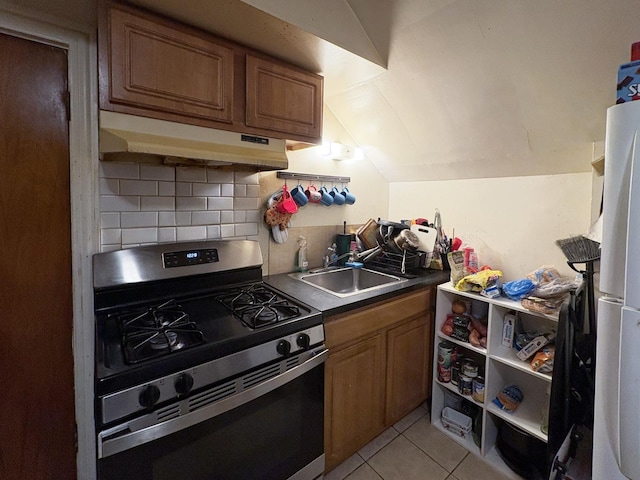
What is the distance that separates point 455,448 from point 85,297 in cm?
194

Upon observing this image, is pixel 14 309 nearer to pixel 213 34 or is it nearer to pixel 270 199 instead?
pixel 270 199

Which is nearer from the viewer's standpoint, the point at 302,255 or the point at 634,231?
the point at 634,231

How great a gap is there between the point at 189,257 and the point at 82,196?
468mm

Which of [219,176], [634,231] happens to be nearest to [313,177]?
[219,176]

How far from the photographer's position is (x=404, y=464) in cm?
157

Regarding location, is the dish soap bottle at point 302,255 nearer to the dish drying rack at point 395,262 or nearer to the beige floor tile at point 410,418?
the dish drying rack at point 395,262

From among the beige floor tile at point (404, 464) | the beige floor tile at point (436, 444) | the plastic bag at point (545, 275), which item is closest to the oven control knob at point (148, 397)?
the beige floor tile at point (404, 464)

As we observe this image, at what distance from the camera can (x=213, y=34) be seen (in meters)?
1.22

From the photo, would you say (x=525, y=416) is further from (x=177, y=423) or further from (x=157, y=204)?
(x=157, y=204)

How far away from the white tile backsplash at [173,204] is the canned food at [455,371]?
138cm

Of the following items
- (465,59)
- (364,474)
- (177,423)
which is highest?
(465,59)

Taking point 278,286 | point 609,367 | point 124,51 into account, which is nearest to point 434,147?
point 278,286

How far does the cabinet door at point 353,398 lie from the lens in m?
1.41

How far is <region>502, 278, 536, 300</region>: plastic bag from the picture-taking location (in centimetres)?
151
